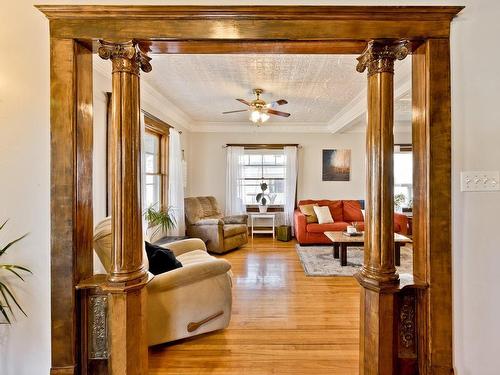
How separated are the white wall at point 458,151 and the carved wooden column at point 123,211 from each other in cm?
38

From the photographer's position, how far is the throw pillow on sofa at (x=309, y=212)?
5172mm

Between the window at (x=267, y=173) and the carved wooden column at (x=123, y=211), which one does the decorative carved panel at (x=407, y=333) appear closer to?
the carved wooden column at (x=123, y=211)

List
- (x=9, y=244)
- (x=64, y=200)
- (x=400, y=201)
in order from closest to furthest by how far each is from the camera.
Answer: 1. (x=9, y=244)
2. (x=64, y=200)
3. (x=400, y=201)

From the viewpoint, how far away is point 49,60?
1.52 metres

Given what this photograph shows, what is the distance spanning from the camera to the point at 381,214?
1.49 m

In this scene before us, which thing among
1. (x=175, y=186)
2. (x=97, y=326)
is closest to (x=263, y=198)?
(x=175, y=186)

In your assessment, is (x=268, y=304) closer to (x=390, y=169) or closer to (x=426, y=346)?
(x=426, y=346)

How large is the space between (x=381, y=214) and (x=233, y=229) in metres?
3.46

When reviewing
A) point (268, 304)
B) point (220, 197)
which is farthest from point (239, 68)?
point (220, 197)

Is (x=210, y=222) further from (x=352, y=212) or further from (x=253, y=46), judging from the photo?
(x=253, y=46)

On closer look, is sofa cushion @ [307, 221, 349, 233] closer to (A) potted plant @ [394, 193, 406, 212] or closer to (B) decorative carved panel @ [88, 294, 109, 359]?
(A) potted plant @ [394, 193, 406, 212]

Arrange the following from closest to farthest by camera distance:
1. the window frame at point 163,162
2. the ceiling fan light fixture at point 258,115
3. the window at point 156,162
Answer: the ceiling fan light fixture at point 258,115
the window at point 156,162
the window frame at point 163,162

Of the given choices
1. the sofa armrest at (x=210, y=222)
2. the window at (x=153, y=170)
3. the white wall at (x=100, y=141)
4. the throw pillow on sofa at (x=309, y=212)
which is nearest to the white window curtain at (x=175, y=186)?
the window at (x=153, y=170)

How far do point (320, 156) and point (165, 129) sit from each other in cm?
343
